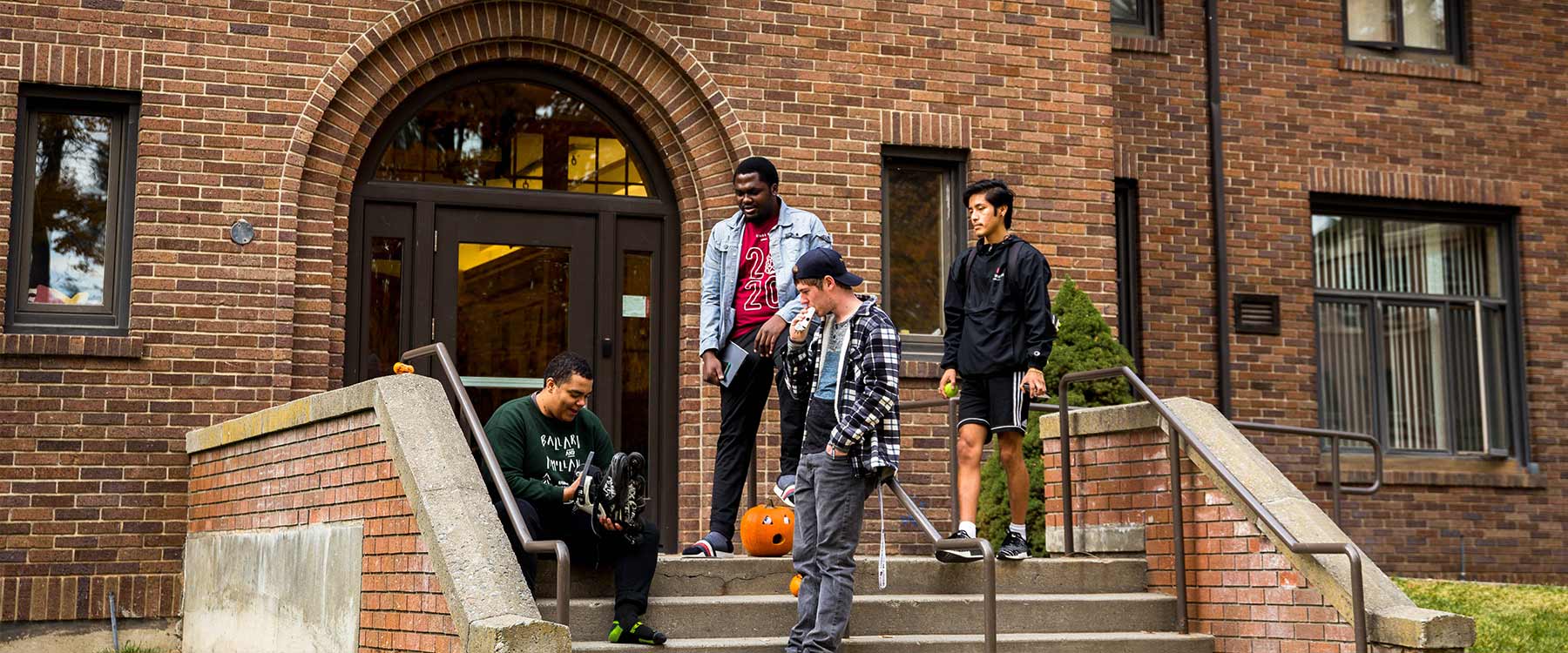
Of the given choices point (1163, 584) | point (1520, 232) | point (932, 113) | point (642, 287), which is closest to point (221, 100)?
point (642, 287)

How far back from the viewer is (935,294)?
437 inches

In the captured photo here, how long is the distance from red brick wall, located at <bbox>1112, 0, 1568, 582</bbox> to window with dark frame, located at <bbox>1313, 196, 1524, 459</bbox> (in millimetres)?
213

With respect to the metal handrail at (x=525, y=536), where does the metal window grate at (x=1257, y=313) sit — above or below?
above

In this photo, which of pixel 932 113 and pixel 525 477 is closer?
pixel 525 477

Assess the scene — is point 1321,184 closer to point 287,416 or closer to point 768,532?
point 768,532

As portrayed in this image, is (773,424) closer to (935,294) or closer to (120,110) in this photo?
(935,294)

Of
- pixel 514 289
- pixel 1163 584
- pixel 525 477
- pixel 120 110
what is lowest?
pixel 1163 584

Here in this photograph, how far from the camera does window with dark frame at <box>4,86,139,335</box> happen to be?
941 centimetres

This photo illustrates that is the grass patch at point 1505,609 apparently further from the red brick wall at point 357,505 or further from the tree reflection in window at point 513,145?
the tree reflection in window at point 513,145

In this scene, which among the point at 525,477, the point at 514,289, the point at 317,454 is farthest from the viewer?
the point at 514,289

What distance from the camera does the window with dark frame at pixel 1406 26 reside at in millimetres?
13617

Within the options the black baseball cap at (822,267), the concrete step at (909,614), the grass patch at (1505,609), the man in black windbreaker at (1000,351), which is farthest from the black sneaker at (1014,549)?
the grass patch at (1505,609)

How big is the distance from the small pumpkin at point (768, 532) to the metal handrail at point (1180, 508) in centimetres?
172

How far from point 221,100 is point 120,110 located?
0.58m
